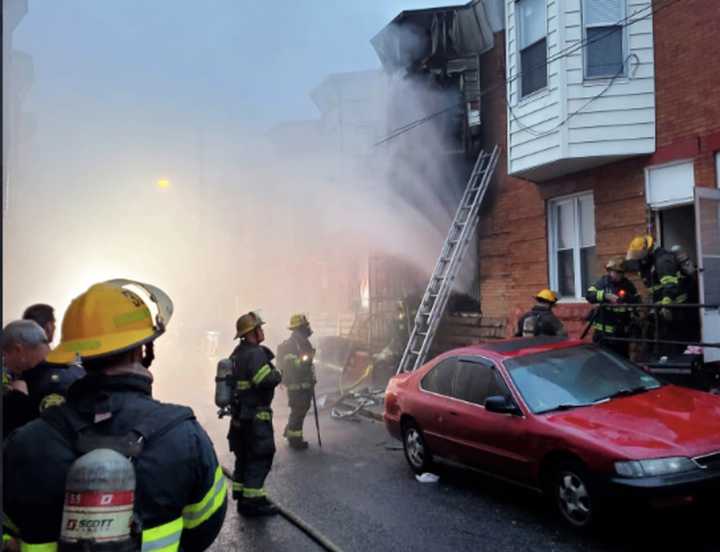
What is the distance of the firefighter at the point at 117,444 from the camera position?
1612mm

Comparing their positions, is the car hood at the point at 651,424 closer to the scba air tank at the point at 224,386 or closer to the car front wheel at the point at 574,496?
the car front wheel at the point at 574,496

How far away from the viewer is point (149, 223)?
52.7ft

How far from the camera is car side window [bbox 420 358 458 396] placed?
5.96 metres

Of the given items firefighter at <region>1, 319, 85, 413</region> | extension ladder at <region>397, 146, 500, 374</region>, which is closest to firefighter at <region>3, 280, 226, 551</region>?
firefighter at <region>1, 319, 85, 413</region>

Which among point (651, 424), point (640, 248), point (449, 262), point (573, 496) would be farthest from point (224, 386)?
point (449, 262)

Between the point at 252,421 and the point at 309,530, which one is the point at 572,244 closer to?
the point at 252,421

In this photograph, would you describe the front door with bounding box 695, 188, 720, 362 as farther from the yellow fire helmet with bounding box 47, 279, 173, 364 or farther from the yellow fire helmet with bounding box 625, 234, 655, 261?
the yellow fire helmet with bounding box 47, 279, 173, 364

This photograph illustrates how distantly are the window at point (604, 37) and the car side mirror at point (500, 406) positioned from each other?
5.71 meters

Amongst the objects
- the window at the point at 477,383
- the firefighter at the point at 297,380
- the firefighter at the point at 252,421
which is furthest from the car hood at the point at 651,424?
the firefighter at the point at 297,380

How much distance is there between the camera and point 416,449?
6227 millimetres

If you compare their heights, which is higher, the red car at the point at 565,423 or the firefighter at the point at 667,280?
the firefighter at the point at 667,280

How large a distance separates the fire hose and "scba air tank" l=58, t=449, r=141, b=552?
3.12 metres

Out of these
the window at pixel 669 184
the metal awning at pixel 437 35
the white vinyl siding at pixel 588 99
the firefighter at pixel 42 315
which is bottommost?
the firefighter at pixel 42 315

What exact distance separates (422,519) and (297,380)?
10.5ft
